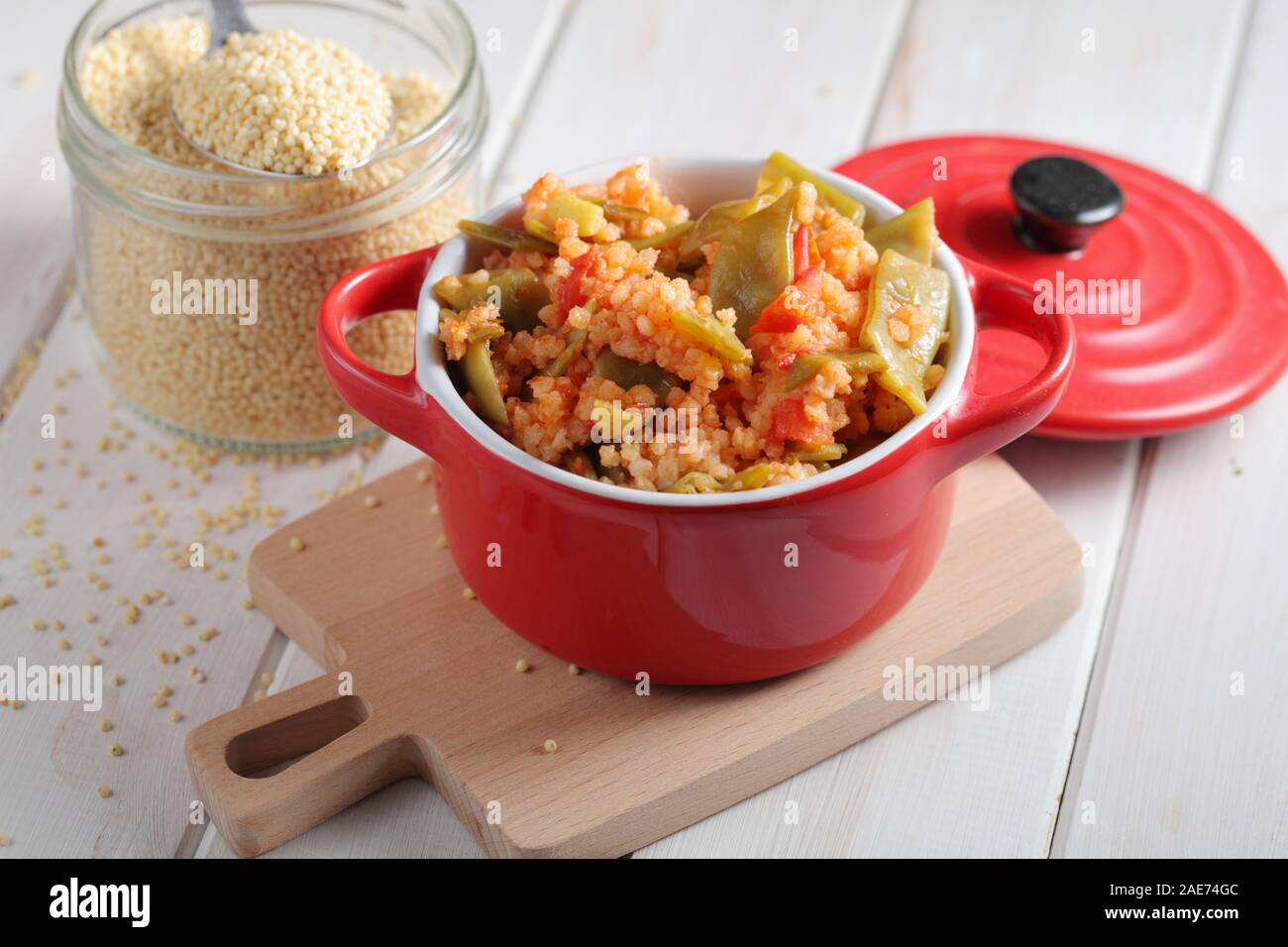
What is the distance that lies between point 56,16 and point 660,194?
5.30 feet

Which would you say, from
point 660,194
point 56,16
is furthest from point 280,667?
point 56,16

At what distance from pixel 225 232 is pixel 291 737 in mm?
688

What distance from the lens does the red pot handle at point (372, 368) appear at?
1.75 m

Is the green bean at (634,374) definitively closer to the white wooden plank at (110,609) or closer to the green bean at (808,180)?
the green bean at (808,180)

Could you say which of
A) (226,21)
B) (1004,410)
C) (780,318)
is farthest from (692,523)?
(226,21)

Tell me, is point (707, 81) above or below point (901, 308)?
below

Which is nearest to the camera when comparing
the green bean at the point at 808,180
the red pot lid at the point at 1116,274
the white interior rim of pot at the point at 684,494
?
the white interior rim of pot at the point at 684,494

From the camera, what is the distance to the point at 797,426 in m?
1.67

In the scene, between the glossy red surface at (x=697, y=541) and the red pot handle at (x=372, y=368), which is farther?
the red pot handle at (x=372, y=368)

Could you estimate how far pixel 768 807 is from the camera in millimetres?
1849

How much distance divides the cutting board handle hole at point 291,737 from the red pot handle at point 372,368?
1.12ft

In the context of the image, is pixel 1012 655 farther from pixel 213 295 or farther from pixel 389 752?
pixel 213 295

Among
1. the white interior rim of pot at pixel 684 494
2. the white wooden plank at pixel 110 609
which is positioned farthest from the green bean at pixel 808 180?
the white wooden plank at pixel 110 609

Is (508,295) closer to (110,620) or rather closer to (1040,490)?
(110,620)
